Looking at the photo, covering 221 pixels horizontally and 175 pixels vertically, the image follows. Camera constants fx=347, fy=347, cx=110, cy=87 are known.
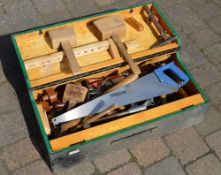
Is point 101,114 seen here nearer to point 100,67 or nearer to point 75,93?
point 75,93

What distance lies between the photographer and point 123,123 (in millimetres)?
2779

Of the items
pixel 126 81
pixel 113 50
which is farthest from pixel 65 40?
pixel 126 81

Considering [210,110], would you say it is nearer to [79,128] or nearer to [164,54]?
[164,54]

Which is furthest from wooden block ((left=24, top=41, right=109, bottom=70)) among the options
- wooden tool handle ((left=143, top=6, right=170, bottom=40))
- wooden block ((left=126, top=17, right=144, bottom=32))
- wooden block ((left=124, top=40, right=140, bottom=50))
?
wooden tool handle ((left=143, top=6, right=170, bottom=40))

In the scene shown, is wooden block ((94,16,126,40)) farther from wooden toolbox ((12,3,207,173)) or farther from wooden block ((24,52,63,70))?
wooden block ((24,52,63,70))

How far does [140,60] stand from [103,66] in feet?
1.15

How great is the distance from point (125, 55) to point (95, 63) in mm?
278

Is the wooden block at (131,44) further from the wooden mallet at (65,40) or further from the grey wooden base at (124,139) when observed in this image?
the grey wooden base at (124,139)

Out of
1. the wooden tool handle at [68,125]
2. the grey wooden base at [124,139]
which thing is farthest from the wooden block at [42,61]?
the grey wooden base at [124,139]

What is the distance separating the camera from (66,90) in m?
2.95

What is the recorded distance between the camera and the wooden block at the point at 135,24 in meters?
3.28

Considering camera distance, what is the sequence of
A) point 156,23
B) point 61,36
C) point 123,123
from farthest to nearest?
point 156,23
point 61,36
point 123,123

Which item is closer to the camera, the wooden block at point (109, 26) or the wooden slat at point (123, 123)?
the wooden slat at point (123, 123)

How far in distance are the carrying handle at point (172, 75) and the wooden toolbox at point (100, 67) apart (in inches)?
2.3
